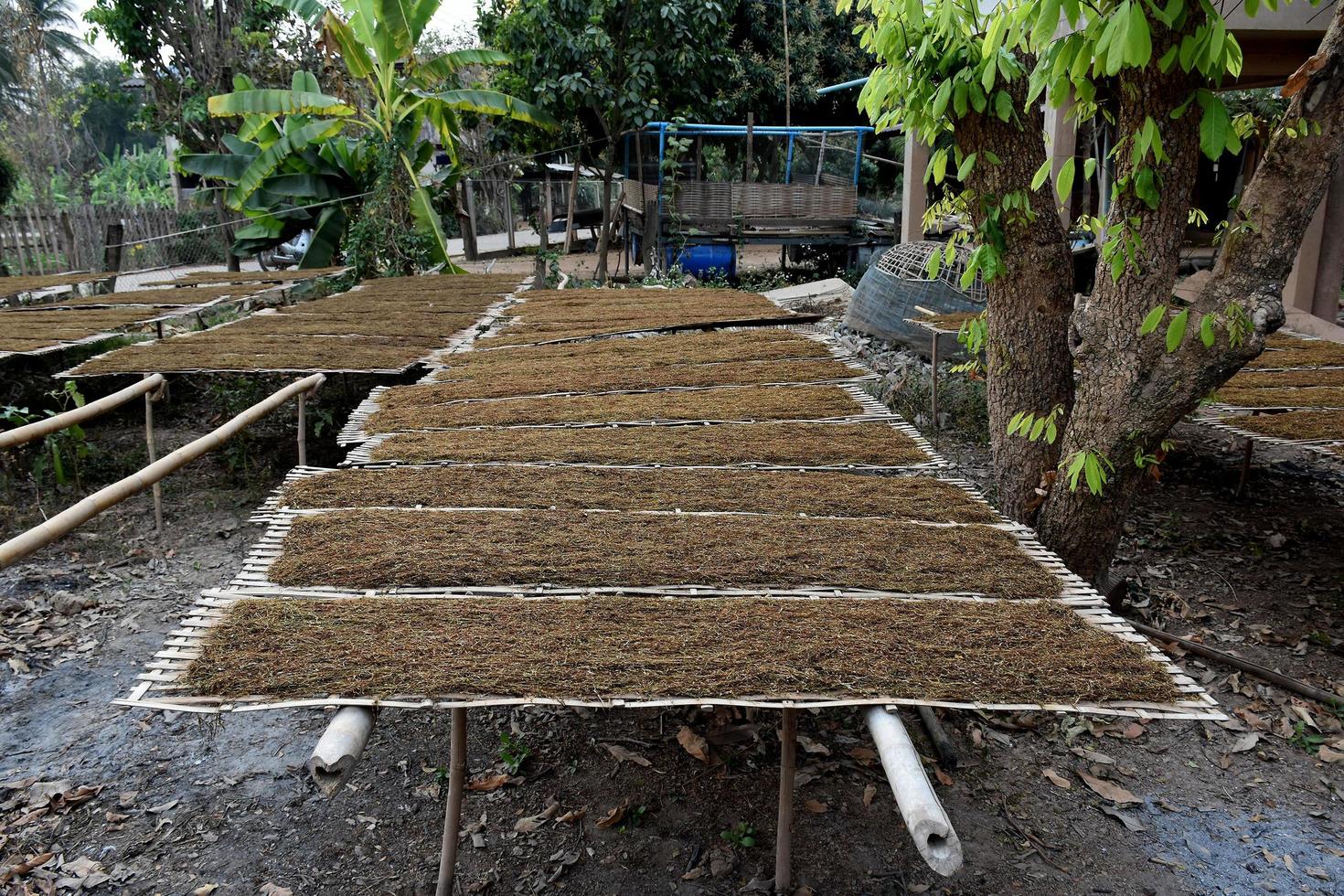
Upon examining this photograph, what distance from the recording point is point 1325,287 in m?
7.49

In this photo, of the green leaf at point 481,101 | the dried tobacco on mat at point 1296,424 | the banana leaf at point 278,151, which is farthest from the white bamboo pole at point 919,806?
the banana leaf at point 278,151

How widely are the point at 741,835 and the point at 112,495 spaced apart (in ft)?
7.33

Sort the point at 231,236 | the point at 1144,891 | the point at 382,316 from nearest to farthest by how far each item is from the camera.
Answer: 1. the point at 1144,891
2. the point at 382,316
3. the point at 231,236

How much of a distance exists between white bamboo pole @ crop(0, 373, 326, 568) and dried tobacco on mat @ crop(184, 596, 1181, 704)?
607 mm

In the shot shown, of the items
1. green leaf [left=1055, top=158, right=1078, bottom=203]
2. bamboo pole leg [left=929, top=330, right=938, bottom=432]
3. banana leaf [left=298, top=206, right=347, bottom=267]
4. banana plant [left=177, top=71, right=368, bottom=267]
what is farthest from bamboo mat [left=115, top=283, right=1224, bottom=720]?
banana leaf [left=298, top=206, right=347, bottom=267]

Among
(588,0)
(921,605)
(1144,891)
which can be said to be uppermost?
(588,0)

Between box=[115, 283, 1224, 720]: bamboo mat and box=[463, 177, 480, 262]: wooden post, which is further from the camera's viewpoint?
box=[463, 177, 480, 262]: wooden post

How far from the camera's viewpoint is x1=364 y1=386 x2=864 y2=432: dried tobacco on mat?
3.99m

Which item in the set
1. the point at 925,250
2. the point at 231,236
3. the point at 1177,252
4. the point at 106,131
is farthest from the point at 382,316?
the point at 106,131

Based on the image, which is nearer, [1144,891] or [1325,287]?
[1144,891]

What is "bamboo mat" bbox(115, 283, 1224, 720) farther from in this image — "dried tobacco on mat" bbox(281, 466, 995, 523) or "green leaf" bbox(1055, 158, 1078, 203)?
"green leaf" bbox(1055, 158, 1078, 203)

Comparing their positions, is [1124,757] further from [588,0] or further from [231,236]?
[231,236]

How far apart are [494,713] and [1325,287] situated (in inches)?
301

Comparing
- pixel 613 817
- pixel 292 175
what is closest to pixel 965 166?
pixel 613 817
